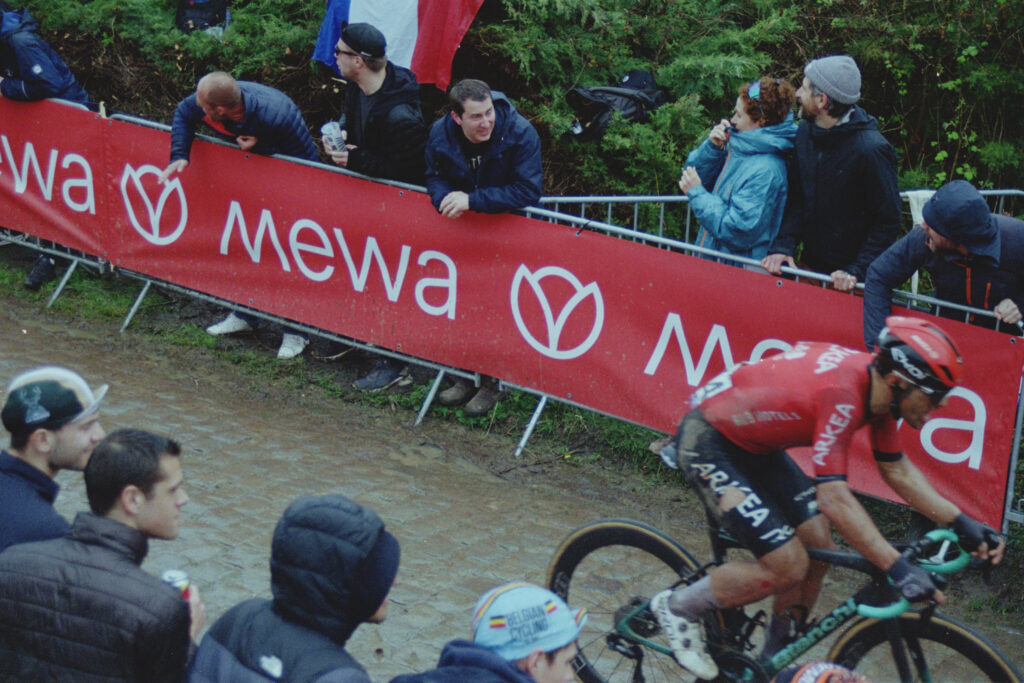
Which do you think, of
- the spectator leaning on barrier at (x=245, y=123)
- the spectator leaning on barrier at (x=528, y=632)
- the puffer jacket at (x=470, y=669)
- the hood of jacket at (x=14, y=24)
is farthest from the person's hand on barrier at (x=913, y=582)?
the hood of jacket at (x=14, y=24)

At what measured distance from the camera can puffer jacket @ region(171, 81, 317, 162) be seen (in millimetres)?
8023

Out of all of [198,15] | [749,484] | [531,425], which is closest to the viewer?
[749,484]

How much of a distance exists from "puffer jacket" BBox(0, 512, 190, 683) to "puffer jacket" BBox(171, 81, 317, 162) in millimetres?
5534

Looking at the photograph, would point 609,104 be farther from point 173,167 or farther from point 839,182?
point 173,167

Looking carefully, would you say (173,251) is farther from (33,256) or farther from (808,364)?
(808,364)

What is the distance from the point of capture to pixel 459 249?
7270 mm

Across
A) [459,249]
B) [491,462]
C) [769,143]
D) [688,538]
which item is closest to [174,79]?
[459,249]

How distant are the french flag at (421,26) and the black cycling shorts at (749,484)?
5.73m

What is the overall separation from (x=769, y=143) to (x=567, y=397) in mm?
2042

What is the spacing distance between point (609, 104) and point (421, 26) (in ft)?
5.68

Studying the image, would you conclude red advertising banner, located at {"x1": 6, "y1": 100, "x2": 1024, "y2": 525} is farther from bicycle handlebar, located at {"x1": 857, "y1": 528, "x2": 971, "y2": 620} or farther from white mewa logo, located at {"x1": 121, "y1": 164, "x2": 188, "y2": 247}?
bicycle handlebar, located at {"x1": 857, "y1": 528, "x2": 971, "y2": 620}

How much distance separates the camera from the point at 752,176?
21.7ft

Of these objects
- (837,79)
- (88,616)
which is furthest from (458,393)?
(88,616)

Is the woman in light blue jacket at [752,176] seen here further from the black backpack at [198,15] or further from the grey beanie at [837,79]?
the black backpack at [198,15]
